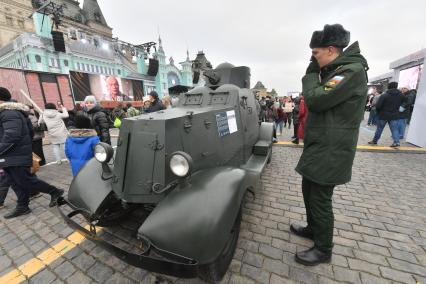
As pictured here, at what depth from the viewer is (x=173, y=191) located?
6.51 feet

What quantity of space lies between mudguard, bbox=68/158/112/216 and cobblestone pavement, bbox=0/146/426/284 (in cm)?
70

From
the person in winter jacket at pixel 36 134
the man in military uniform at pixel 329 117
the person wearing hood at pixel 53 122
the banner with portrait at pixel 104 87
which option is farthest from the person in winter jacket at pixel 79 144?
the banner with portrait at pixel 104 87

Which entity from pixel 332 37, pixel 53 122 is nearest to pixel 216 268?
pixel 332 37

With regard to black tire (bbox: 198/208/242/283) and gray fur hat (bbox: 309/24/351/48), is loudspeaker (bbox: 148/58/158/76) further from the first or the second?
black tire (bbox: 198/208/242/283)

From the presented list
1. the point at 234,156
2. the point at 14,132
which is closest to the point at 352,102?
the point at 234,156

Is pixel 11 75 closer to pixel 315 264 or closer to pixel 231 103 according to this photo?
pixel 231 103

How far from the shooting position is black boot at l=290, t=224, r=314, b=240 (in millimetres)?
2658

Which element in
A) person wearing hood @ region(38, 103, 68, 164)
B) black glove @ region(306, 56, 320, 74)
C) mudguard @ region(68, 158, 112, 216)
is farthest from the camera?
person wearing hood @ region(38, 103, 68, 164)

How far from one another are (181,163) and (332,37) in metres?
1.85

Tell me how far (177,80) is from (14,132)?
4229cm

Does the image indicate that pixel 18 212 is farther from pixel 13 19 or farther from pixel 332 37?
pixel 13 19

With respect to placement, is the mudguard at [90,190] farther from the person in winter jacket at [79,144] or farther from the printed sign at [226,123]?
the printed sign at [226,123]

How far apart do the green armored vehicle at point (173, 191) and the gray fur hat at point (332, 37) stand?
152 cm

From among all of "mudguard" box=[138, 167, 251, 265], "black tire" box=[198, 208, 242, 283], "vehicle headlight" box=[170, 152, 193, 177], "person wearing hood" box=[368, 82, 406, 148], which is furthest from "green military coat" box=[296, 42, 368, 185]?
"person wearing hood" box=[368, 82, 406, 148]
